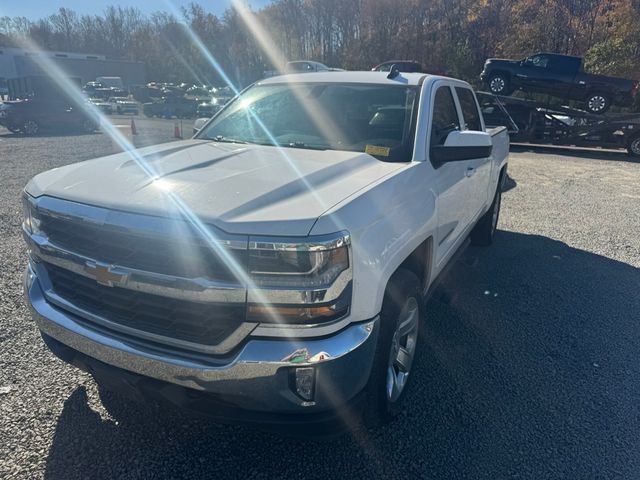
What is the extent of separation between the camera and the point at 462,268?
4988 mm

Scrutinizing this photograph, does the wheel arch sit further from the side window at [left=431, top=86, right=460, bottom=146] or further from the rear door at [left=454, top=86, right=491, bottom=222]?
the rear door at [left=454, top=86, right=491, bottom=222]

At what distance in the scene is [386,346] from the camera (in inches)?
88.5

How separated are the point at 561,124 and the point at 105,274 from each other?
15930 millimetres

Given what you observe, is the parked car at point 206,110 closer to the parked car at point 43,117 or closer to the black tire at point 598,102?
the parked car at point 43,117

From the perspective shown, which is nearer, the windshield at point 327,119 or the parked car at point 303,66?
the windshield at point 327,119

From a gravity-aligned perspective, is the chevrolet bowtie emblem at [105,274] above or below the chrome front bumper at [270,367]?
above

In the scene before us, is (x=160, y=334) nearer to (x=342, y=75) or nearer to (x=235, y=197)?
(x=235, y=197)

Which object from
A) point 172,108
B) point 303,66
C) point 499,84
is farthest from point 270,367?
point 303,66

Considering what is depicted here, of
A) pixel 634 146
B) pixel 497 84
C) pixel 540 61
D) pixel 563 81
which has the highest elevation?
pixel 540 61

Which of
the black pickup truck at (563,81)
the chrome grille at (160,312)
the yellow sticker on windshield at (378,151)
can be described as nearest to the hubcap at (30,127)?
the black pickup truck at (563,81)

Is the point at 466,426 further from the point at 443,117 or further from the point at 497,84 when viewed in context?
the point at 497,84

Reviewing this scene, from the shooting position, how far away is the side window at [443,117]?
10.6 feet

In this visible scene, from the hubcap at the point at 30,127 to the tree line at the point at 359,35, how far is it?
23.9 m

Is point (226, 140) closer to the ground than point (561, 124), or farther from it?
farther from it
